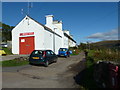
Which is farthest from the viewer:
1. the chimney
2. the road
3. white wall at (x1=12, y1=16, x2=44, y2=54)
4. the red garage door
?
the chimney

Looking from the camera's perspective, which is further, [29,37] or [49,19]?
[49,19]

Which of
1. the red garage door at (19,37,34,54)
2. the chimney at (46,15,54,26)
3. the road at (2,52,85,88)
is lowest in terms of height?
the road at (2,52,85,88)

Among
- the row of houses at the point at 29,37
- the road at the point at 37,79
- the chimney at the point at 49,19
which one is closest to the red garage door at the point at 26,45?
the row of houses at the point at 29,37

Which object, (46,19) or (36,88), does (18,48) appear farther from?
Answer: (36,88)

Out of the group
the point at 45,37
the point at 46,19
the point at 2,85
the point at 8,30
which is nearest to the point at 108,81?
the point at 2,85

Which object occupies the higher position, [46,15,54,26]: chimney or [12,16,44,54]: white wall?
[46,15,54,26]: chimney

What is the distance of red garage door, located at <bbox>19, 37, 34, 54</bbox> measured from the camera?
21.0 meters

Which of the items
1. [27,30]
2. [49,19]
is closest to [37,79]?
[27,30]

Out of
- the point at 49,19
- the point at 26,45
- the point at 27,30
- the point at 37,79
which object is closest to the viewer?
the point at 37,79

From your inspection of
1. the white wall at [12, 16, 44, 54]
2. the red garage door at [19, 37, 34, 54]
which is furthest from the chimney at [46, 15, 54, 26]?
the red garage door at [19, 37, 34, 54]

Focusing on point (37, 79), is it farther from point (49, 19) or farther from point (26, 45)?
point (49, 19)

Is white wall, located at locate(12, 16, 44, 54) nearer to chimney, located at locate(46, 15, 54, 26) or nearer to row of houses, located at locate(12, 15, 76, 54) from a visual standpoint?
row of houses, located at locate(12, 15, 76, 54)

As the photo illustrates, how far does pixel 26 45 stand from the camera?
21359 mm

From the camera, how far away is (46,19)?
3041cm
